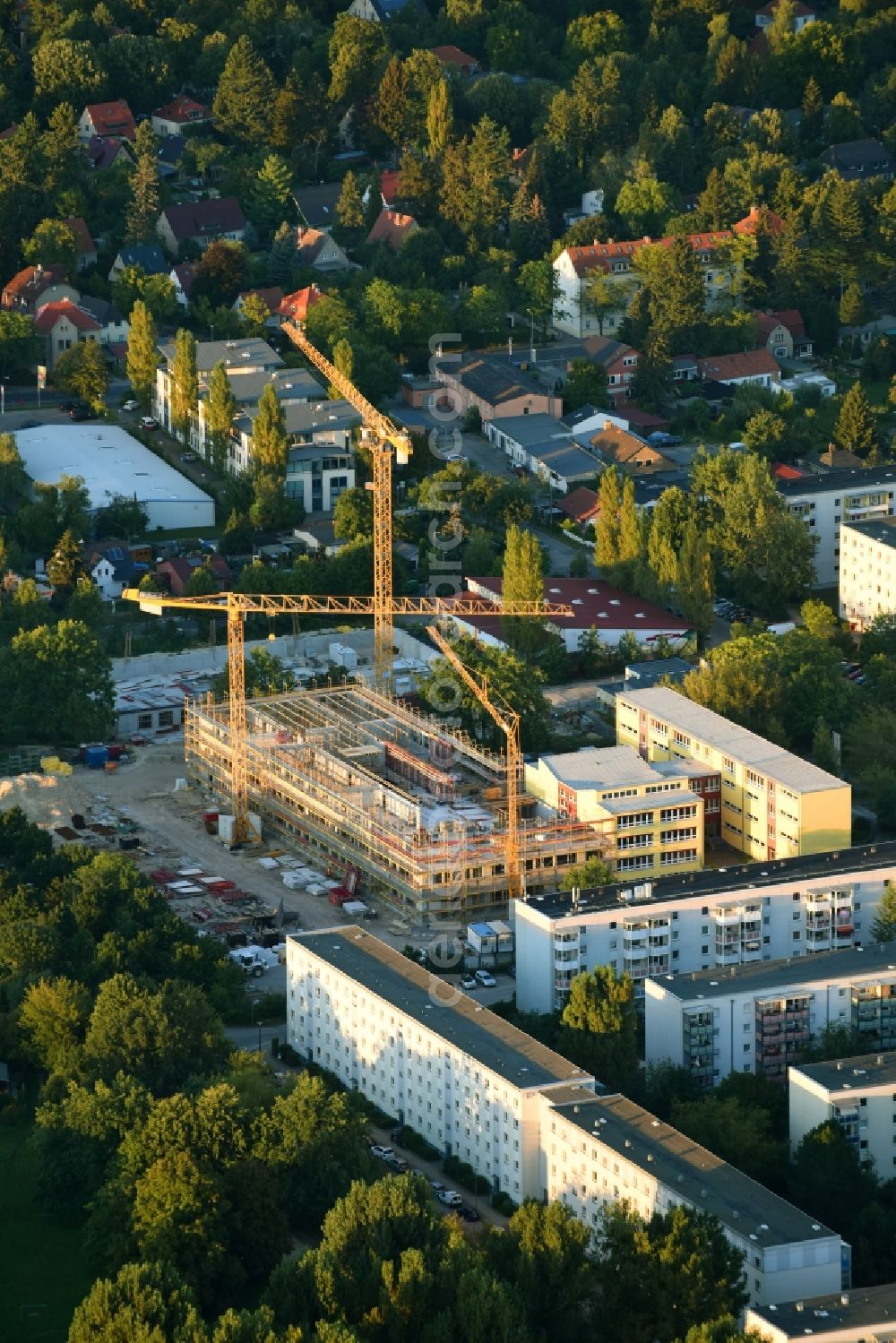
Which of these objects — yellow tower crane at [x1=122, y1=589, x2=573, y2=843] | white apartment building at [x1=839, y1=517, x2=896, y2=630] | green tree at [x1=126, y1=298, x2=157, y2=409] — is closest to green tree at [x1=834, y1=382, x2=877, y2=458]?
white apartment building at [x1=839, y1=517, x2=896, y2=630]

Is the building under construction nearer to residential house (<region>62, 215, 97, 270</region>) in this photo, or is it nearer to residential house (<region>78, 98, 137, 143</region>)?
residential house (<region>62, 215, 97, 270</region>)

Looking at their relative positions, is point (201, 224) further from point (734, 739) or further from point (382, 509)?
point (734, 739)

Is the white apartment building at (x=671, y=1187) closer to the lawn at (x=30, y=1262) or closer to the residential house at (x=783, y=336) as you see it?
the lawn at (x=30, y=1262)

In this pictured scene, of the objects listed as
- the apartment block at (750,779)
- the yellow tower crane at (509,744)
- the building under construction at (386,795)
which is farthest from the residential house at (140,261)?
the apartment block at (750,779)

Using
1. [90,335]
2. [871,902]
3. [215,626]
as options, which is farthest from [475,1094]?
[90,335]

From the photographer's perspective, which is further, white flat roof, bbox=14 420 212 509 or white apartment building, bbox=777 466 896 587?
white flat roof, bbox=14 420 212 509
